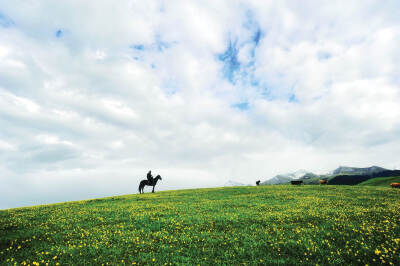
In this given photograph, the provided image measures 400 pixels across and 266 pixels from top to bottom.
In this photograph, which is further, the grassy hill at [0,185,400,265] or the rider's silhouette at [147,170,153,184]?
the rider's silhouette at [147,170,153,184]

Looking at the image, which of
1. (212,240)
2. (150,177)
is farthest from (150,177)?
Result: (212,240)

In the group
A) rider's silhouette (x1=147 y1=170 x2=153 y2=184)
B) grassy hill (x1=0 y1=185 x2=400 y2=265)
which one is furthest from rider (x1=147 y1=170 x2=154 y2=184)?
grassy hill (x1=0 y1=185 x2=400 y2=265)

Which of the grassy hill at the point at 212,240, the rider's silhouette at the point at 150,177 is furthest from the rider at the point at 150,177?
the grassy hill at the point at 212,240

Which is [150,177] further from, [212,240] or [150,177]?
[212,240]

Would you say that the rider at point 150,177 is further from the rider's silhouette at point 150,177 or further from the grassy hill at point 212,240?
the grassy hill at point 212,240

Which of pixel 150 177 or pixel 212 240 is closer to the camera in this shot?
pixel 212 240

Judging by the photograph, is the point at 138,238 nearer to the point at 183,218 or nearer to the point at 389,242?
the point at 183,218

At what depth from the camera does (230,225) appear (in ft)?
44.6

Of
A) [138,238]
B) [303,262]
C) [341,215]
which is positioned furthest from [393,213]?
[138,238]

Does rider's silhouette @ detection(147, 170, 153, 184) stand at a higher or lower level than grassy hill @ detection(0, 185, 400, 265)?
higher

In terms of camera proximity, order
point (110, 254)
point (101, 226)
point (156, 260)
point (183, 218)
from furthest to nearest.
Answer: point (183, 218) < point (101, 226) < point (110, 254) < point (156, 260)

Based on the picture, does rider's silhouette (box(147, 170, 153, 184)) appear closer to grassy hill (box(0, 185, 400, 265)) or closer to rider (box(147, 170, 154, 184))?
rider (box(147, 170, 154, 184))

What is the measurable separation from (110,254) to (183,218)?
Result: 702 cm

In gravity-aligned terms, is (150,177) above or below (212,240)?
above
